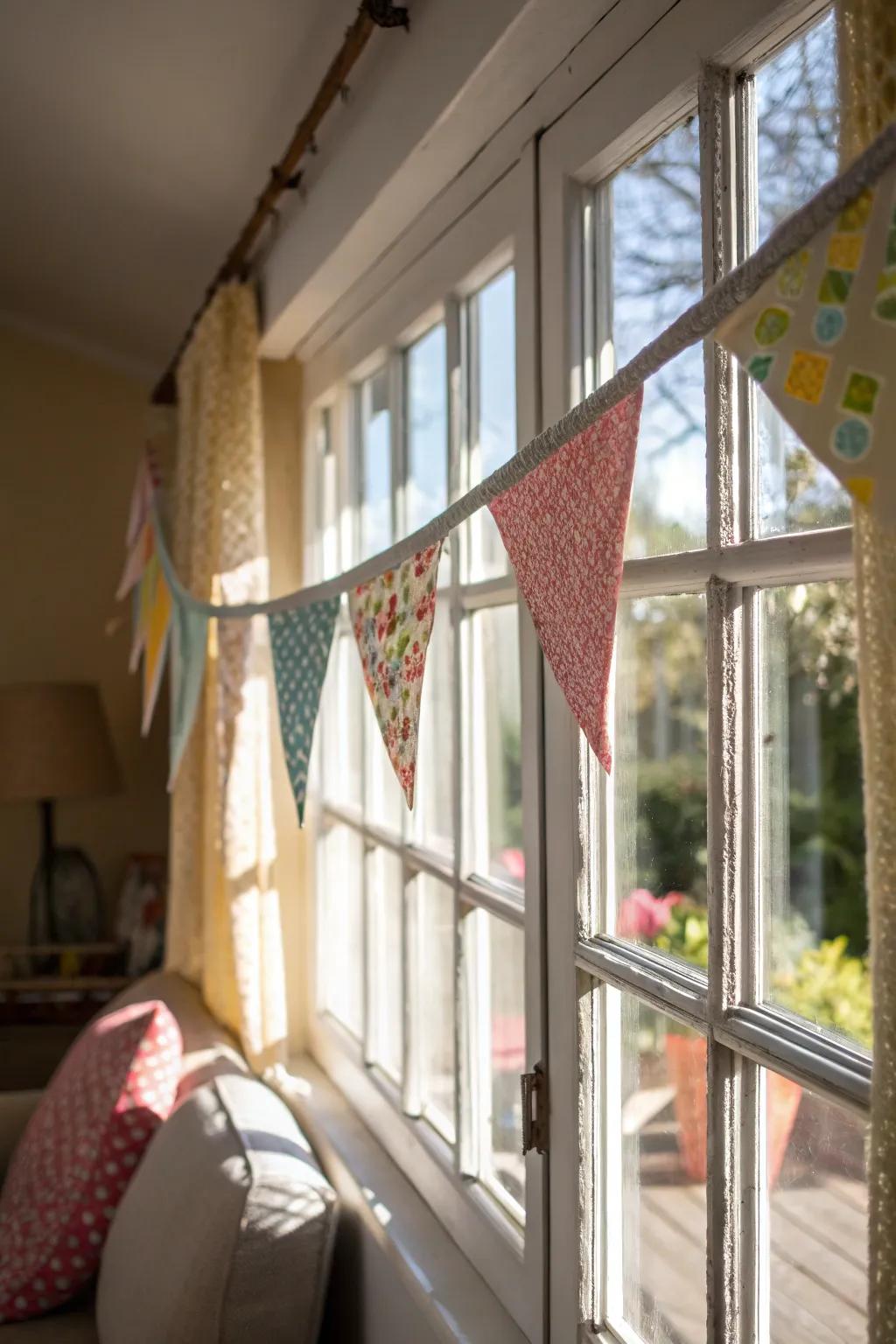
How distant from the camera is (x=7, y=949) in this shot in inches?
117

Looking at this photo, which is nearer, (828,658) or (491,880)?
(491,880)

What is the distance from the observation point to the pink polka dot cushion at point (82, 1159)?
176 centimetres

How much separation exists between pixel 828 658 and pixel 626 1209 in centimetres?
269


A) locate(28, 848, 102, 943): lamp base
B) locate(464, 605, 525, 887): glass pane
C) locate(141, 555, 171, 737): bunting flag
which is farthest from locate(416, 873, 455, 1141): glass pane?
locate(28, 848, 102, 943): lamp base

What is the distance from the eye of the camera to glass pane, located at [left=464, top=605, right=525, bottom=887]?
4.71 ft

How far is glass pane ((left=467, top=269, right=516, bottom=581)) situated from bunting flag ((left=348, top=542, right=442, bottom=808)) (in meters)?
0.29

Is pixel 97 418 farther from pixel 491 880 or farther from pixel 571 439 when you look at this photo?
pixel 571 439

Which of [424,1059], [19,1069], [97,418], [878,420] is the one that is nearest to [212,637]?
[424,1059]

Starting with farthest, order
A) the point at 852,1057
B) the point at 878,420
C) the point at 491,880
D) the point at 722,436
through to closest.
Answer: the point at 491,880 → the point at 722,436 → the point at 852,1057 → the point at 878,420

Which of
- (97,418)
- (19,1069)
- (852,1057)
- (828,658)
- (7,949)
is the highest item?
(97,418)

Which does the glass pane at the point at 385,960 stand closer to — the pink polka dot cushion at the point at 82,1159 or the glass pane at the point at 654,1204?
the pink polka dot cushion at the point at 82,1159

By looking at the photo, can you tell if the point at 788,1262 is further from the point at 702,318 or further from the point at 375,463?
the point at 375,463

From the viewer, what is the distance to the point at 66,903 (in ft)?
10.4

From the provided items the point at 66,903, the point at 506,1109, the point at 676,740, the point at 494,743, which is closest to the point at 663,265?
the point at 506,1109
